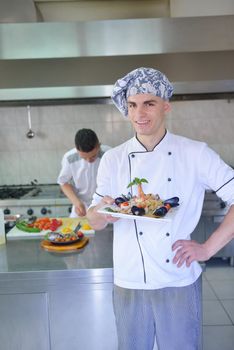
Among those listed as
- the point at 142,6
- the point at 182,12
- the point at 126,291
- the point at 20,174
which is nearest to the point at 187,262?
the point at 126,291

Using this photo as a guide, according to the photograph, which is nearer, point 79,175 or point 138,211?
point 138,211

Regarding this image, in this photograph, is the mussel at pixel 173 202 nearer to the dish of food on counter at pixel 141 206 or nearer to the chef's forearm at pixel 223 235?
the dish of food on counter at pixel 141 206

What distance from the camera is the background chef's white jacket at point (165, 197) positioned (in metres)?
1.11

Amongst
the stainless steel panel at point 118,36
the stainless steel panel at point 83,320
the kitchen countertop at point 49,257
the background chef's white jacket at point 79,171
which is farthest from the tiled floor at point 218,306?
the stainless steel panel at point 118,36

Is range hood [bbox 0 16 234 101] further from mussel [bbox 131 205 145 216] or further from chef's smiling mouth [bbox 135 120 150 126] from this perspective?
mussel [bbox 131 205 145 216]

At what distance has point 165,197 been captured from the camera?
114 cm

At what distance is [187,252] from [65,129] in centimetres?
268

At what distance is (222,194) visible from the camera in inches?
43.7

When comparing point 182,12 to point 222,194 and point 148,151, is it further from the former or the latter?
point 222,194

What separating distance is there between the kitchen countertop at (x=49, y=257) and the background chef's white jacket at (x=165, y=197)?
0.94ft

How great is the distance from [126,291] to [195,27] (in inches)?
49.1

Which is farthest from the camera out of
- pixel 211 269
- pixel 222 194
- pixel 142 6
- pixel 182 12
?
pixel 211 269

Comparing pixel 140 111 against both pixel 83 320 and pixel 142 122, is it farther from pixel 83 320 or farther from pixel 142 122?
pixel 83 320

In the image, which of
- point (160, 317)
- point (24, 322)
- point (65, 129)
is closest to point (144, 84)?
point (160, 317)
